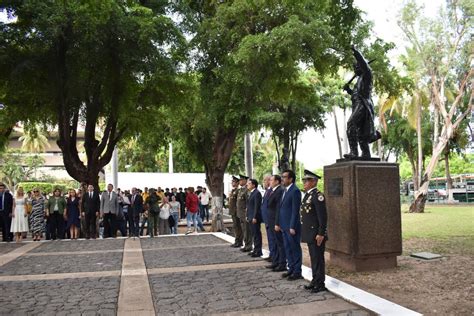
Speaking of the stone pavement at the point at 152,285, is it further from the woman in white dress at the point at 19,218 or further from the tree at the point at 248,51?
the tree at the point at 248,51

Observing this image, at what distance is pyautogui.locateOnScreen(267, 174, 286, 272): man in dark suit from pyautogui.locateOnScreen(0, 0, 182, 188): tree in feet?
22.0

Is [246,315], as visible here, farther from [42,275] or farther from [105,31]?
[105,31]

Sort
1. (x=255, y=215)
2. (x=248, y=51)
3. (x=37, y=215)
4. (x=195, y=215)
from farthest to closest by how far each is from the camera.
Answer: (x=195, y=215)
(x=37, y=215)
(x=248, y=51)
(x=255, y=215)

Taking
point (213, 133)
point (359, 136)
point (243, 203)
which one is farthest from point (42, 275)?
point (213, 133)

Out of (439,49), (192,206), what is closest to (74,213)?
(192,206)

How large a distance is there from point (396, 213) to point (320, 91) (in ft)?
64.7

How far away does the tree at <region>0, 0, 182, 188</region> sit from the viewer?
13609 millimetres

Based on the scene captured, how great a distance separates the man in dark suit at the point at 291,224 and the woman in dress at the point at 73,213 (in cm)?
947

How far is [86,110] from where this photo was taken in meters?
18.0

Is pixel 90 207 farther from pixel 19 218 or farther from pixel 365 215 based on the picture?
pixel 365 215

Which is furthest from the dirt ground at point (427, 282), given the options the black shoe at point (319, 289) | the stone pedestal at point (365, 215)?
the black shoe at point (319, 289)

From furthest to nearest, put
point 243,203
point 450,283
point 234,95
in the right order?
point 234,95 → point 243,203 → point 450,283

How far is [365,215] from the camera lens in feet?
27.2

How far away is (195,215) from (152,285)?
32.8 ft
